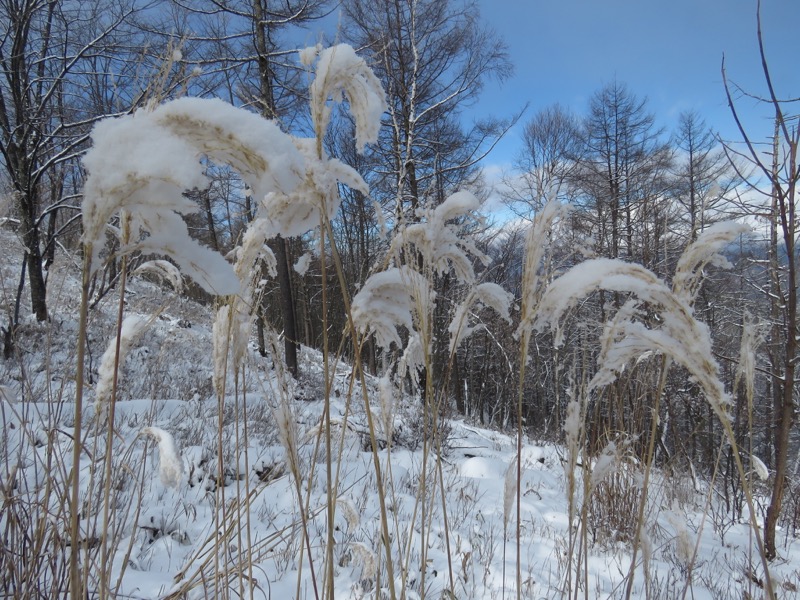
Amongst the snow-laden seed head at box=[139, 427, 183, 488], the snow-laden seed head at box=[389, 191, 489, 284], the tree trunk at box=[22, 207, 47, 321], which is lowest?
the snow-laden seed head at box=[139, 427, 183, 488]

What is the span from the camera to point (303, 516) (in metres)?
1.08

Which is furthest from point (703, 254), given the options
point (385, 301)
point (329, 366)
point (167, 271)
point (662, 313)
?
point (329, 366)

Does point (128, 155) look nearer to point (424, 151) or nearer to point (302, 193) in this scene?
point (302, 193)

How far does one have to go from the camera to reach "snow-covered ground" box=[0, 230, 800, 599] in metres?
1.31

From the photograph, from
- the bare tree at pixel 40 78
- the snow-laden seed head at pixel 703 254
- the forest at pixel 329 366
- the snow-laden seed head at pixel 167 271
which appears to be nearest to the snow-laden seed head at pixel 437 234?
the forest at pixel 329 366

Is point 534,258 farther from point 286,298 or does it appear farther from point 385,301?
point 286,298

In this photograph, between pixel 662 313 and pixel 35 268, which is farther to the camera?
pixel 35 268

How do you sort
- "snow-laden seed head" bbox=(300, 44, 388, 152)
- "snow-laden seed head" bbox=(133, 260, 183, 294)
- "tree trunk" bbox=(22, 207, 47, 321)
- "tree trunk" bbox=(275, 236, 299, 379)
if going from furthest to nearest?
"tree trunk" bbox=(275, 236, 299, 379) < "tree trunk" bbox=(22, 207, 47, 321) < "snow-laden seed head" bbox=(133, 260, 183, 294) < "snow-laden seed head" bbox=(300, 44, 388, 152)

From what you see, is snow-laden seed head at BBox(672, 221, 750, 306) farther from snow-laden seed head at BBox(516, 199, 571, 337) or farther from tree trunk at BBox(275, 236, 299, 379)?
tree trunk at BBox(275, 236, 299, 379)

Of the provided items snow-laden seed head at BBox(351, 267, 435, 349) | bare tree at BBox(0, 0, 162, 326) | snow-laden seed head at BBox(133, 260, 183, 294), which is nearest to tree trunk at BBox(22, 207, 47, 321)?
bare tree at BBox(0, 0, 162, 326)

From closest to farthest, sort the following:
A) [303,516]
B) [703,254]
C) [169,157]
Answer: [169,157], [703,254], [303,516]

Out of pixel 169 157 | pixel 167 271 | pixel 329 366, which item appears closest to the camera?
pixel 169 157

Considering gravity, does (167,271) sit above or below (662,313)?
above

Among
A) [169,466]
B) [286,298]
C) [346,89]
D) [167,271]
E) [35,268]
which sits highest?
[35,268]
